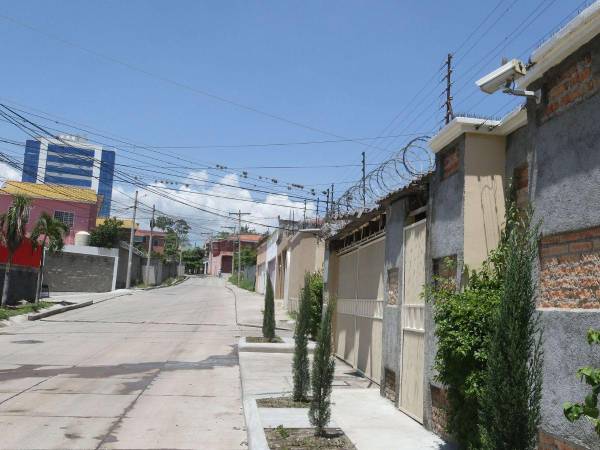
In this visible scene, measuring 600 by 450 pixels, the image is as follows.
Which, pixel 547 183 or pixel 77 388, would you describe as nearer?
pixel 547 183

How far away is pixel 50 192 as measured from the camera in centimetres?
5534

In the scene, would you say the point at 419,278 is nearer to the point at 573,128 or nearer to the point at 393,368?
the point at 393,368

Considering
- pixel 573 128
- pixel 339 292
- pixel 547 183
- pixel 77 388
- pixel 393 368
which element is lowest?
pixel 77 388

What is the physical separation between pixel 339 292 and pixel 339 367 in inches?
98.3

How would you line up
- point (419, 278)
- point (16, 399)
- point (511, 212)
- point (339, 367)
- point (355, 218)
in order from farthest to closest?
point (339, 367) < point (355, 218) < point (16, 399) < point (419, 278) < point (511, 212)

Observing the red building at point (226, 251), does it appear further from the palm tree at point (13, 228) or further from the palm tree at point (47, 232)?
the palm tree at point (13, 228)

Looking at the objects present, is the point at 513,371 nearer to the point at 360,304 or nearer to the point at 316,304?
the point at 360,304

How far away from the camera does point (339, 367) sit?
14.3 m

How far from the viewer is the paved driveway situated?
24.0ft

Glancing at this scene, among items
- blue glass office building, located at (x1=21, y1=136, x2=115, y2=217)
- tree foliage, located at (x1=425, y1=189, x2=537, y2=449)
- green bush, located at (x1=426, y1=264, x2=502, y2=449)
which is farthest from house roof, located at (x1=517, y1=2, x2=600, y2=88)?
blue glass office building, located at (x1=21, y1=136, x2=115, y2=217)

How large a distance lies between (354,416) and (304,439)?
1765 millimetres

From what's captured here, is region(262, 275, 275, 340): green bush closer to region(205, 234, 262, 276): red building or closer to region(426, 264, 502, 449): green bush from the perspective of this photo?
region(426, 264, 502, 449): green bush

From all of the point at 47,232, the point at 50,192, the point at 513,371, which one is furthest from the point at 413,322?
the point at 50,192

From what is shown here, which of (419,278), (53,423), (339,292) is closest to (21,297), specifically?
(339,292)
